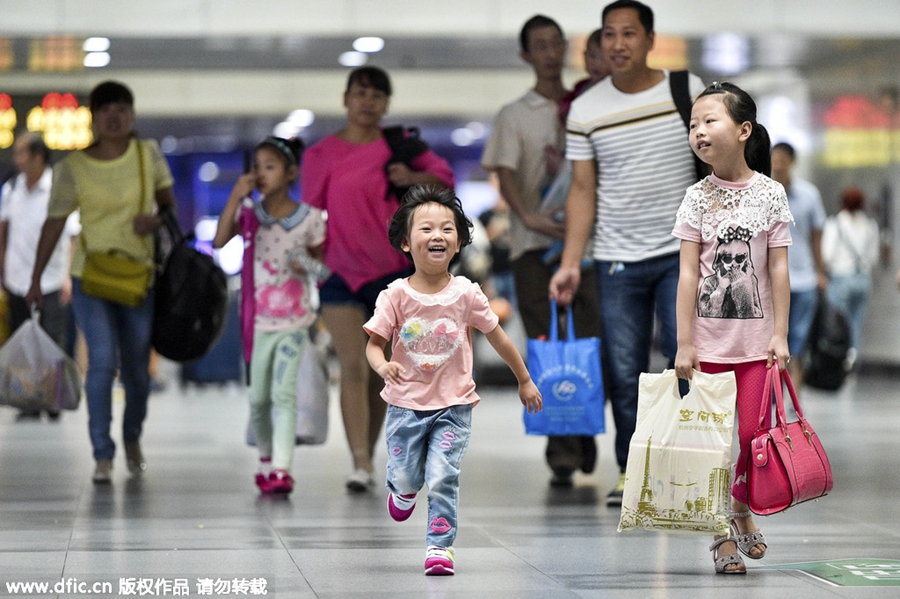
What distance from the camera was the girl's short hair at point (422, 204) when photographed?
4730 mm

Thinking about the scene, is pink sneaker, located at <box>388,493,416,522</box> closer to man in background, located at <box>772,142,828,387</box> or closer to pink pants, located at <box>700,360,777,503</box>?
pink pants, located at <box>700,360,777,503</box>

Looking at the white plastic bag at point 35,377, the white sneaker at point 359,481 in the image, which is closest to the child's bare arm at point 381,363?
the white sneaker at point 359,481

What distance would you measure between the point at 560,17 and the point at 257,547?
22.0 feet

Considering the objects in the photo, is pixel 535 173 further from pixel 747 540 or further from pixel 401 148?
pixel 747 540

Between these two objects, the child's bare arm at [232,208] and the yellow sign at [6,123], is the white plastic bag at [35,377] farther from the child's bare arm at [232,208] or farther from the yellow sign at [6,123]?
the yellow sign at [6,123]

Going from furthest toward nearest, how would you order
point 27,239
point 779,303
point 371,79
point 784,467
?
point 27,239
point 371,79
point 779,303
point 784,467

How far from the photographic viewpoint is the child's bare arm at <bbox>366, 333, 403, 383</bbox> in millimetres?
4477

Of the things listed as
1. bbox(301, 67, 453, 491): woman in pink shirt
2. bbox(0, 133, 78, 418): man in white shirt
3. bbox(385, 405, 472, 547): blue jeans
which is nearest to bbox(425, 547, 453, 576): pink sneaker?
bbox(385, 405, 472, 547): blue jeans

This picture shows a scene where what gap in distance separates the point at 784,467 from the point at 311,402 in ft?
11.5

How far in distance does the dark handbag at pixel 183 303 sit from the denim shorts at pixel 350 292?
2.34 ft

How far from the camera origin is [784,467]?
14.3ft

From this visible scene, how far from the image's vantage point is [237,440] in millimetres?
10000

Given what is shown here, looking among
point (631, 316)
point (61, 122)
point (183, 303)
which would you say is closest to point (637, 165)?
point (631, 316)

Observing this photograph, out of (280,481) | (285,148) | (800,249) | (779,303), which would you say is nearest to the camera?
(779,303)
